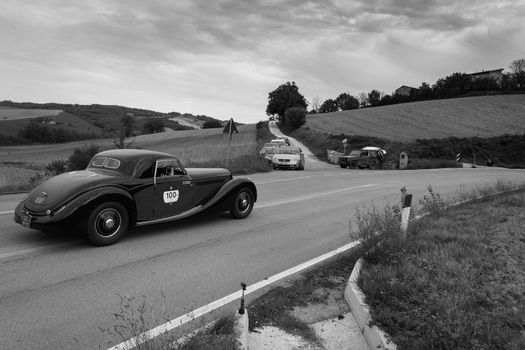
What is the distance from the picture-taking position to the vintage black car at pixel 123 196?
19.2ft

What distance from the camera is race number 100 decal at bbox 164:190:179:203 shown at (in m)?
7.14

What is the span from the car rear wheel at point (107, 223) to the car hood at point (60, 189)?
1.29 ft

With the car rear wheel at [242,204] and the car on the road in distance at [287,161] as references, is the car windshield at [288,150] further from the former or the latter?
the car rear wheel at [242,204]

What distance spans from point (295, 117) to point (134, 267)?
210ft

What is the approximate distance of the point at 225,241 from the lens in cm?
698

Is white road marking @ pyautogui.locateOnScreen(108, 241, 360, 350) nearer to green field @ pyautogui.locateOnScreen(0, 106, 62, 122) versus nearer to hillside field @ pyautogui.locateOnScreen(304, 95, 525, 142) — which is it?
hillside field @ pyautogui.locateOnScreen(304, 95, 525, 142)

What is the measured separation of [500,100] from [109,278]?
90694mm

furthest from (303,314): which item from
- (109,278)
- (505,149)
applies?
(505,149)

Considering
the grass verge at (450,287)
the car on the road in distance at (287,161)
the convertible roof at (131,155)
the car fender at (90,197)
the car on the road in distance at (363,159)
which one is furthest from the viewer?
the car on the road in distance at (363,159)

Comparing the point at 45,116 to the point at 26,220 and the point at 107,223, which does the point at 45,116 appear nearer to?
the point at 26,220

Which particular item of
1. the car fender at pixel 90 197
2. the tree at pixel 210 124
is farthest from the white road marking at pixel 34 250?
the tree at pixel 210 124

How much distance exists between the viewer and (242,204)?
8766 mm

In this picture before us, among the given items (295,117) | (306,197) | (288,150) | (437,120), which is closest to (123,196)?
(306,197)

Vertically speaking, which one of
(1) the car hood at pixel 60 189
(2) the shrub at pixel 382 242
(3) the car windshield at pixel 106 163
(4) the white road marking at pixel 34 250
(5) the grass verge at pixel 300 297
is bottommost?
(5) the grass verge at pixel 300 297
